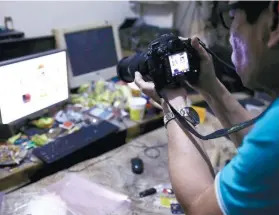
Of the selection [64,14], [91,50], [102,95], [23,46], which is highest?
[64,14]

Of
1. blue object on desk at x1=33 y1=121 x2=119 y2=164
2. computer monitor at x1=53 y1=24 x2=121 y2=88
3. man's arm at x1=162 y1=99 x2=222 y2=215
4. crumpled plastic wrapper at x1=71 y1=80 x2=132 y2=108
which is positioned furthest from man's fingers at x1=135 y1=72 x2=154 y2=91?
computer monitor at x1=53 y1=24 x2=121 y2=88

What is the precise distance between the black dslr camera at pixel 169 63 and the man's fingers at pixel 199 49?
1 cm

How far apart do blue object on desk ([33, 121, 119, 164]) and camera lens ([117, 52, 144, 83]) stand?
0.38m

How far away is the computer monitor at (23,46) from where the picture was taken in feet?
4.64

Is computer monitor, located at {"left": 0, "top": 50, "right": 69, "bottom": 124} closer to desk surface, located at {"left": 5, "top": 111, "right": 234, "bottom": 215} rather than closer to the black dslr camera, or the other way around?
desk surface, located at {"left": 5, "top": 111, "right": 234, "bottom": 215}

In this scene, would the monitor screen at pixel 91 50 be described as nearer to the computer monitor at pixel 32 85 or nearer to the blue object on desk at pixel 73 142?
the computer monitor at pixel 32 85

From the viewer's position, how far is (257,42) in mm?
602

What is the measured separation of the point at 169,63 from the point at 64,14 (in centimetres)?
123

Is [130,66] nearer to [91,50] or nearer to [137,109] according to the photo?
[137,109]

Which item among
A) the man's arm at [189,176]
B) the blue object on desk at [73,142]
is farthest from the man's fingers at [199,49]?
the blue object on desk at [73,142]

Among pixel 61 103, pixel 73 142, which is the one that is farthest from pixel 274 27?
pixel 61 103

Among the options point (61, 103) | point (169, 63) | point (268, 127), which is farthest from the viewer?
point (61, 103)

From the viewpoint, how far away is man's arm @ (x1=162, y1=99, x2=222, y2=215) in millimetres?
613

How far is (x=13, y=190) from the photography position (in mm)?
1135
